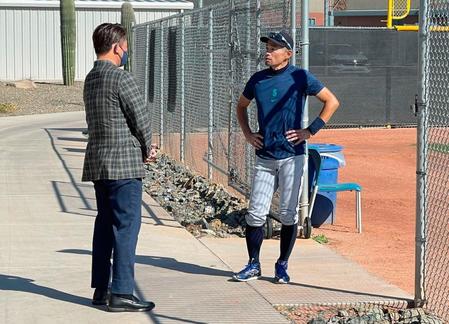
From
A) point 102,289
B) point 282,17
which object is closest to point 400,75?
point 282,17

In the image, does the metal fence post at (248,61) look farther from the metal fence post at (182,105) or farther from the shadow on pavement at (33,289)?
the shadow on pavement at (33,289)

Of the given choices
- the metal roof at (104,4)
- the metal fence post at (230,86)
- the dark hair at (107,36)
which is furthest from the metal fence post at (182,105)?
the metal roof at (104,4)

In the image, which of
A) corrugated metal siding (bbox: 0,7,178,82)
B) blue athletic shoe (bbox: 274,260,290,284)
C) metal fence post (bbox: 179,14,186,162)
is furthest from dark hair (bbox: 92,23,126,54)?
corrugated metal siding (bbox: 0,7,178,82)

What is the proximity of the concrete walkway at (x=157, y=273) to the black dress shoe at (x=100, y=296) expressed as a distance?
77 mm

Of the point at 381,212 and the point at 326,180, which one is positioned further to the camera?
the point at 381,212

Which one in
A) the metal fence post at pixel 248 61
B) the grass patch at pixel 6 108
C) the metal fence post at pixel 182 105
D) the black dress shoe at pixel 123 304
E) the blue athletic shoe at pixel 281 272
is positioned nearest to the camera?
the black dress shoe at pixel 123 304

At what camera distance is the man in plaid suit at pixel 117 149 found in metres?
6.88

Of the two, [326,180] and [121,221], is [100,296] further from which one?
[326,180]

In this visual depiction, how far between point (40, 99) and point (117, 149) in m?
25.4

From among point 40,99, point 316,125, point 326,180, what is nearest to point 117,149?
point 316,125

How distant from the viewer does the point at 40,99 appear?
31.7 metres

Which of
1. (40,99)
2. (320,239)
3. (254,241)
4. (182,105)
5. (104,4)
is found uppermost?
(104,4)

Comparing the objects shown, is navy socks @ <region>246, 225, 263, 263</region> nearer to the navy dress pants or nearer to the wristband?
the wristband

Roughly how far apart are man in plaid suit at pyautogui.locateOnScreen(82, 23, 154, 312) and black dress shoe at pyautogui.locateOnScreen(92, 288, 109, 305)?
0.40 ft
